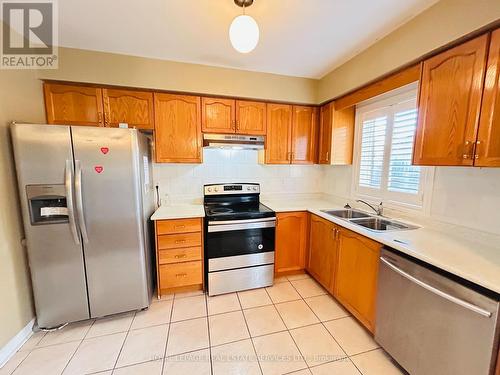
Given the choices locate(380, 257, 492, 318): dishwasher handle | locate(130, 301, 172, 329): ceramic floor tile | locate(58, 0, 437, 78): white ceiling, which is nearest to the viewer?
locate(380, 257, 492, 318): dishwasher handle

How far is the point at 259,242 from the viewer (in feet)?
7.63

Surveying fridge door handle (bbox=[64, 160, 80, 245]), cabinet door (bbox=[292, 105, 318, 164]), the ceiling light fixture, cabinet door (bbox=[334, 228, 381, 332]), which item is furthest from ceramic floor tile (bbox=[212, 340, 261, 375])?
the ceiling light fixture

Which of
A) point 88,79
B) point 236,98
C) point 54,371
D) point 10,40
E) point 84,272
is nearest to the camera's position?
point 54,371

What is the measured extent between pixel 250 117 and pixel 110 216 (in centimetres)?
177

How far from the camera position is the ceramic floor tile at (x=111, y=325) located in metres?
1.77

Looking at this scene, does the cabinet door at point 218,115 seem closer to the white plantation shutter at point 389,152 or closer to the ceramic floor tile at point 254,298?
Answer: the white plantation shutter at point 389,152

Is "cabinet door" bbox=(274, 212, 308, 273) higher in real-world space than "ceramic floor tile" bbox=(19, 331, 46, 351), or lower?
higher

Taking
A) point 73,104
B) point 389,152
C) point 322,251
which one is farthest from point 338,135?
point 73,104

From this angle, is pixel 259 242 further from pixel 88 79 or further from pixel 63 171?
pixel 88 79

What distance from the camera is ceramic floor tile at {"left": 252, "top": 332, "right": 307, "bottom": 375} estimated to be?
1475mm

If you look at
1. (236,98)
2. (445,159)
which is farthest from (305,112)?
(445,159)

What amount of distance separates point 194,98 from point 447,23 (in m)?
2.12

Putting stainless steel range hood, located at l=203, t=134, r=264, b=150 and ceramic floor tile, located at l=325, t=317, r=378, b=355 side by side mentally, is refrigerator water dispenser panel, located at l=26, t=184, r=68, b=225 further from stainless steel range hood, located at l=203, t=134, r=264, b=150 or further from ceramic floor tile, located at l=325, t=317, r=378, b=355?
ceramic floor tile, located at l=325, t=317, r=378, b=355

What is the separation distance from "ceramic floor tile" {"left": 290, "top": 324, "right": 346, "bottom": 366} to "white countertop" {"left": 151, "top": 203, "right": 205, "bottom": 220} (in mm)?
1379
